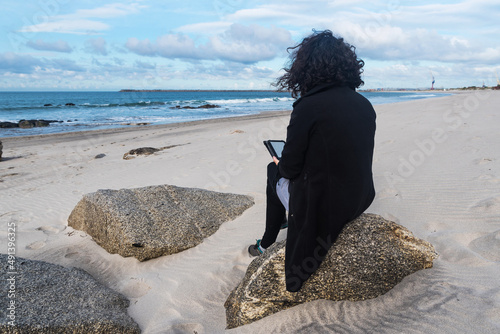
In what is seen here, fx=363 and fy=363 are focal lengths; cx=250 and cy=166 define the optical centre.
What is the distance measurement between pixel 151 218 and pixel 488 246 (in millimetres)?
3512

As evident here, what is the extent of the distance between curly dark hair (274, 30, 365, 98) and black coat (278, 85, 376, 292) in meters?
0.09

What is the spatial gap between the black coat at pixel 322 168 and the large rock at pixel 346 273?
0.38ft

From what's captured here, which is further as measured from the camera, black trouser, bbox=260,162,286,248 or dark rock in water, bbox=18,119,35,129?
dark rock in water, bbox=18,119,35,129

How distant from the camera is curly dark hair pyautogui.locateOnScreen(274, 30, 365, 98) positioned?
260 cm

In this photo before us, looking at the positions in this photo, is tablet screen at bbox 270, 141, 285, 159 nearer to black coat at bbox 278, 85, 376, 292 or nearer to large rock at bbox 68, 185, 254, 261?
black coat at bbox 278, 85, 376, 292

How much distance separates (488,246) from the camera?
326 centimetres

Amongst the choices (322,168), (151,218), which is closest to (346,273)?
(322,168)

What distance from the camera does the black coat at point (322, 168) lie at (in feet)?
8.11

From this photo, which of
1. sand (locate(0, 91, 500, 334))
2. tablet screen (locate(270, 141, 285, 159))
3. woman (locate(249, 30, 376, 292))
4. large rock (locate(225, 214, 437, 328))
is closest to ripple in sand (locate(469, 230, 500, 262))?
sand (locate(0, 91, 500, 334))

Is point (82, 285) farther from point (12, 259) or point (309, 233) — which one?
point (309, 233)

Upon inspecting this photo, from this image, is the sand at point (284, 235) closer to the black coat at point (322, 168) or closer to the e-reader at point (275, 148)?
the black coat at point (322, 168)

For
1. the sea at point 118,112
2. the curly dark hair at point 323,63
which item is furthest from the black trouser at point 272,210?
the sea at point 118,112

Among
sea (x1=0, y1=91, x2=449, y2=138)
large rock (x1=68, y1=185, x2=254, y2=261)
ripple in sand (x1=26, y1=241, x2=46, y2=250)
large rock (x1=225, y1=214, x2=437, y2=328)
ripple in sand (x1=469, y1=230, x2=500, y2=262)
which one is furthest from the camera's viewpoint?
sea (x1=0, y1=91, x2=449, y2=138)

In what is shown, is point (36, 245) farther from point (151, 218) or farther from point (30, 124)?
point (30, 124)
